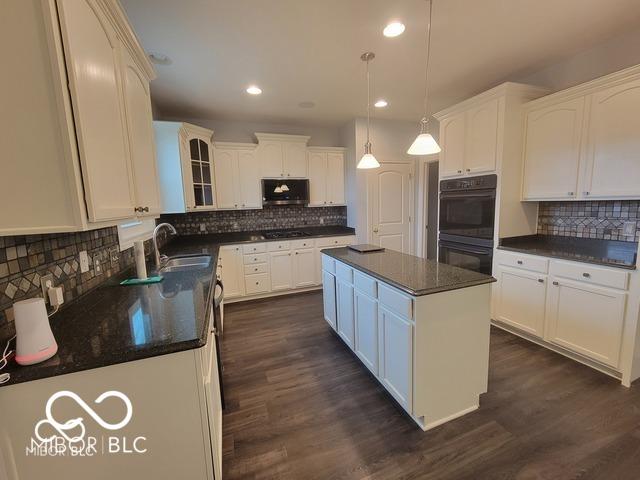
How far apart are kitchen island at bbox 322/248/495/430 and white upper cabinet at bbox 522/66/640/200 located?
60.5 inches

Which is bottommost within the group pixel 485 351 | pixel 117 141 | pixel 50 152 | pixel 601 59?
pixel 485 351

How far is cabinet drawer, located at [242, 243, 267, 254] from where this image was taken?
12.6 ft

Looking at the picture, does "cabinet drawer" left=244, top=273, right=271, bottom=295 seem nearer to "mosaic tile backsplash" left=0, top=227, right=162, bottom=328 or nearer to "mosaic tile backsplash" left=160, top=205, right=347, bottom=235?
"mosaic tile backsplash" left=160, top=205, right=347, bottom=235

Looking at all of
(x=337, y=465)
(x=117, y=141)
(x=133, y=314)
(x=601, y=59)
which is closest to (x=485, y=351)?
(x=337, y=465)

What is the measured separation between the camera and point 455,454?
1489 millimetres

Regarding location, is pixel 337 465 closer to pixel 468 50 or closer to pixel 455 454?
pixel 455 454

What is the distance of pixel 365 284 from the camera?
204 cm

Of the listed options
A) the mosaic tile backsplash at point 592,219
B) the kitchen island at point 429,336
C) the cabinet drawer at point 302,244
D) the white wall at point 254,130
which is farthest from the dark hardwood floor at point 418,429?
the white wall at point 254,130

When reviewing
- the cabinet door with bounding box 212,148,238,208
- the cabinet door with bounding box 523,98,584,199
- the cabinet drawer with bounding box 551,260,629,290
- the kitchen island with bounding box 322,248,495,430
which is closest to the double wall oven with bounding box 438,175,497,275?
the cabinet door with bounding box 523,98,584,199

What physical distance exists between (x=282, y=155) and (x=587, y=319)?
3.90m

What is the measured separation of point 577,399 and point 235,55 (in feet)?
12.1

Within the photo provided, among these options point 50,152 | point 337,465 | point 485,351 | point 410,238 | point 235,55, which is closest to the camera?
point 50,152

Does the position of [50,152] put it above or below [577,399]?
above

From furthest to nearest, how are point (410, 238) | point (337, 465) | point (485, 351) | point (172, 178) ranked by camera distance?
point (410, 238)
point (172, 178)
point (485, 351)
point (337, 465)
